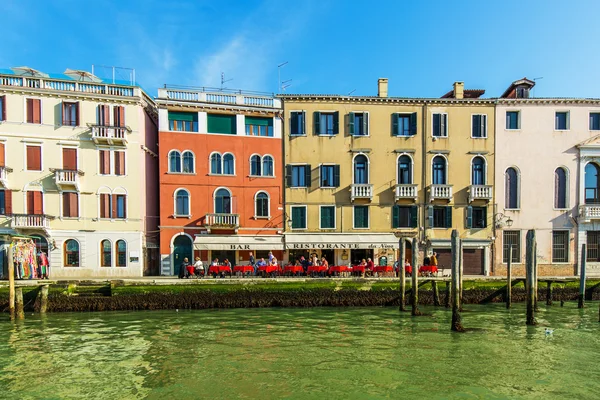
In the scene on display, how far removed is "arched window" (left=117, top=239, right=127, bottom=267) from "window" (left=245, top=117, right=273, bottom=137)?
1047 centimetres

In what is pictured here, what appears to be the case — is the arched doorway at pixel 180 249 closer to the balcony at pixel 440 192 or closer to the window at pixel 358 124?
the window at pixel 358 124

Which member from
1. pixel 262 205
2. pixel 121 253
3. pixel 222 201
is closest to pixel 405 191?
pixel 262 205

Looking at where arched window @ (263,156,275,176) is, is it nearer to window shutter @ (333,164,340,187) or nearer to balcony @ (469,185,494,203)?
window shutter @ (333,164,340,187)

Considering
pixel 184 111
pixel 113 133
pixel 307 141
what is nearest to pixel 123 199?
pixel 113 133

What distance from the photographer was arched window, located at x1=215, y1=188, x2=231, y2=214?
24797mm

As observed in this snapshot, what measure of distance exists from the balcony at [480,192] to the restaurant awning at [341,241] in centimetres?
601

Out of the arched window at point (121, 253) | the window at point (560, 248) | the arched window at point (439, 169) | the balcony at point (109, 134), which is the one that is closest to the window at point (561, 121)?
the window at point (560, 248)

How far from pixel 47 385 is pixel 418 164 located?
23.2m

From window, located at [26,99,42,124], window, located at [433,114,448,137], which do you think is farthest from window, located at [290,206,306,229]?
window, located at [26,99,42,124]

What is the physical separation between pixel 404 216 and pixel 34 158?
76.9ft

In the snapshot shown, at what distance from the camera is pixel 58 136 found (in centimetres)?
2294

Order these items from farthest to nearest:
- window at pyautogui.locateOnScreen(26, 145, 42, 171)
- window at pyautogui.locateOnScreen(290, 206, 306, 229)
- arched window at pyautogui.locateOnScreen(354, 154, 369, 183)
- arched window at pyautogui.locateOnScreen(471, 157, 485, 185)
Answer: arched window at pyautogui.locateOnScreen(471, 157, 485, 185) → arched window at pyautogui.locateOnScreen(354, 154, 369, 183) → window at pyautogui.locateOnScreen(290, 206, 306, 229) → window at pyautogui.locateOnScreen(26, 145, 42, 171)

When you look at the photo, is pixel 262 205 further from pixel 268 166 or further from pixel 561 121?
pixel 561 121

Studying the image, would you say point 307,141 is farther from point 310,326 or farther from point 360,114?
point 310,326
